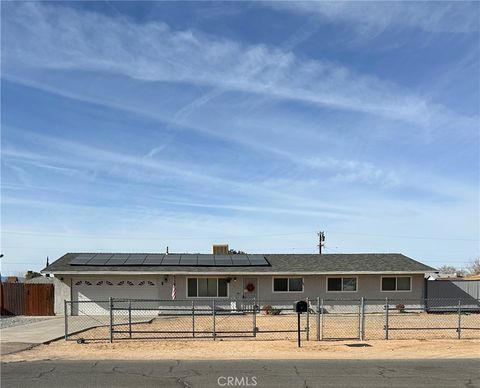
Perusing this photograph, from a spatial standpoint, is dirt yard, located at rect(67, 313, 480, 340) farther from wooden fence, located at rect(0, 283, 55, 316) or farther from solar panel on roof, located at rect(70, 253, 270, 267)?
wooden fence, located at rect(0, 283, 55, 316)

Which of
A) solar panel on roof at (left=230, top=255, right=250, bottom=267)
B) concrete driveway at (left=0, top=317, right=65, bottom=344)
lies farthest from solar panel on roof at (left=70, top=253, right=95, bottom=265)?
solar panel on roof at (left=230, top=255, right=250, bottom=267)

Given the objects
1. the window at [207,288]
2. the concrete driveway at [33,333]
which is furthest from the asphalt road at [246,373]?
the window at [207,288]

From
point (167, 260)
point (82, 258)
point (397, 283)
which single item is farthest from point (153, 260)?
point (397, 283)

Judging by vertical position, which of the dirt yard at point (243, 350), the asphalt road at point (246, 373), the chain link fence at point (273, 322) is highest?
the asphalt road at point (246, 373)

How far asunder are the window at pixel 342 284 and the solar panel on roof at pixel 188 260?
7905mm

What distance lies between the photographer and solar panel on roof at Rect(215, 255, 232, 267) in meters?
30.9

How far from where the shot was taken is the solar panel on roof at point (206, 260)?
30.8 m

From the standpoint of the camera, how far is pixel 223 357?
13.3m

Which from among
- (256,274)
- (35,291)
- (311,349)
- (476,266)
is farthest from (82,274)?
(476,266)

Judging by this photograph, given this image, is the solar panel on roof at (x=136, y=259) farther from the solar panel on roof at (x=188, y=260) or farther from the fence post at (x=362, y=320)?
the fence post at (x=362, y=320)

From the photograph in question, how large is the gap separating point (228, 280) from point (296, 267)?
13.2 feet

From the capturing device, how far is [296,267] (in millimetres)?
30859

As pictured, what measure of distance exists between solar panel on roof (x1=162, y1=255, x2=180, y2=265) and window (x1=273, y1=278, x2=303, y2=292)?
19.4ft

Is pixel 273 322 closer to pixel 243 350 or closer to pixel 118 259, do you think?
pixel 243 350
